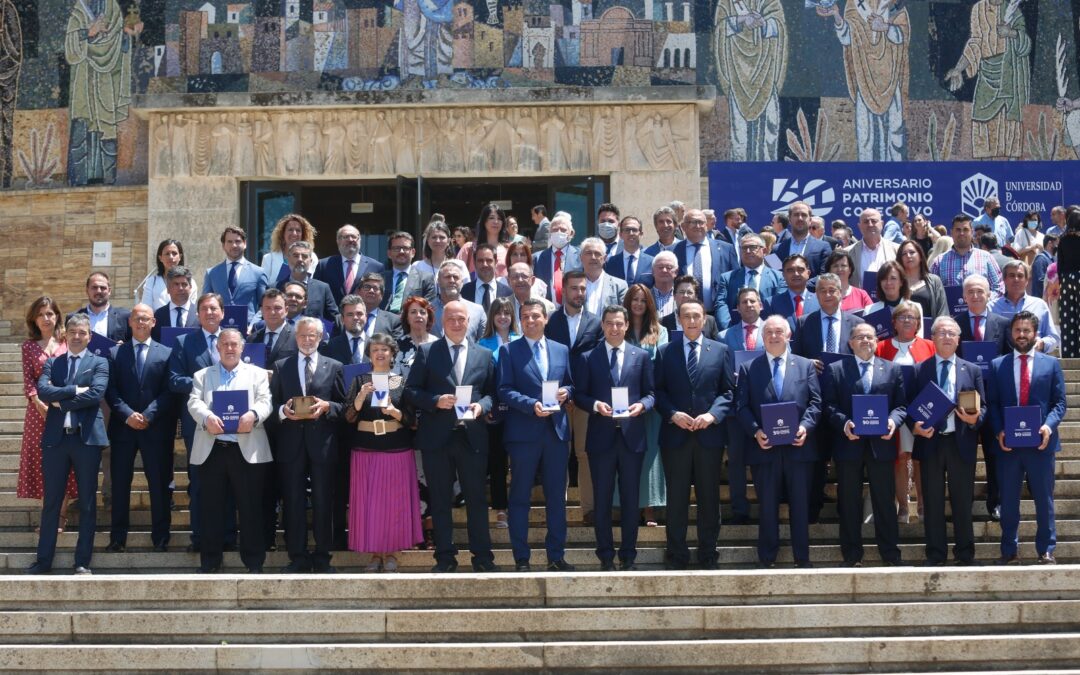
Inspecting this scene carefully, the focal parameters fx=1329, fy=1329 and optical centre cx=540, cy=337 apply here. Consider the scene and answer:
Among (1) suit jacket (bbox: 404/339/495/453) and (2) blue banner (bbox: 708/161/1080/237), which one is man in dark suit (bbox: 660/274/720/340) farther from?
(2) blue banner (bbox: 708/161/1080/237)

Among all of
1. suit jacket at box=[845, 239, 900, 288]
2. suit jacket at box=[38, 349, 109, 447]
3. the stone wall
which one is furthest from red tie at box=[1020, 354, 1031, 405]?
Result: the stone wall

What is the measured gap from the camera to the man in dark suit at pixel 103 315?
10680 mm

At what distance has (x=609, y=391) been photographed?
9352 mm

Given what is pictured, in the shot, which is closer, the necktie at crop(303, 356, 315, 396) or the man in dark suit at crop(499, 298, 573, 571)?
the man in dark suit at crop(499, 298, 573, 571)

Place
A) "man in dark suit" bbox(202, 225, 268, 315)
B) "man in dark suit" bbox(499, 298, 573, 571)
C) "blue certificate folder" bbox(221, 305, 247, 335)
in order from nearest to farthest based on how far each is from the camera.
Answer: "man in dark suit" bbox(499, 298, 573, 571) → "blue certificate folder" bbox(221, 305, 247, 335) → "man in dark suit" bbox(202, 225, 268, 315)

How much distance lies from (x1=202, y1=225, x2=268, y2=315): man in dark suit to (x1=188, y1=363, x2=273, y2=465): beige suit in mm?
1783

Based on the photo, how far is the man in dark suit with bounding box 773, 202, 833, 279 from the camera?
12.1m

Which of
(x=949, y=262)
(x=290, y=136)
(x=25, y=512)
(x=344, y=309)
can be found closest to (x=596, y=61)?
(x=290, y=136)

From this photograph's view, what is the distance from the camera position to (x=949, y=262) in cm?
1223

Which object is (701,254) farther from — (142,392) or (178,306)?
(142,392)

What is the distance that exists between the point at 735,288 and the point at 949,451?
8.45 feet

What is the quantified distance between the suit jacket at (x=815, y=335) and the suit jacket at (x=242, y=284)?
450cm

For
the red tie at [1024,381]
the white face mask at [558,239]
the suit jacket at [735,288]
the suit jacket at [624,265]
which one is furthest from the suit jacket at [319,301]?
the red tie at [1024,381]

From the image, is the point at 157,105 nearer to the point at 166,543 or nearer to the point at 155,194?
the point at 155,194
